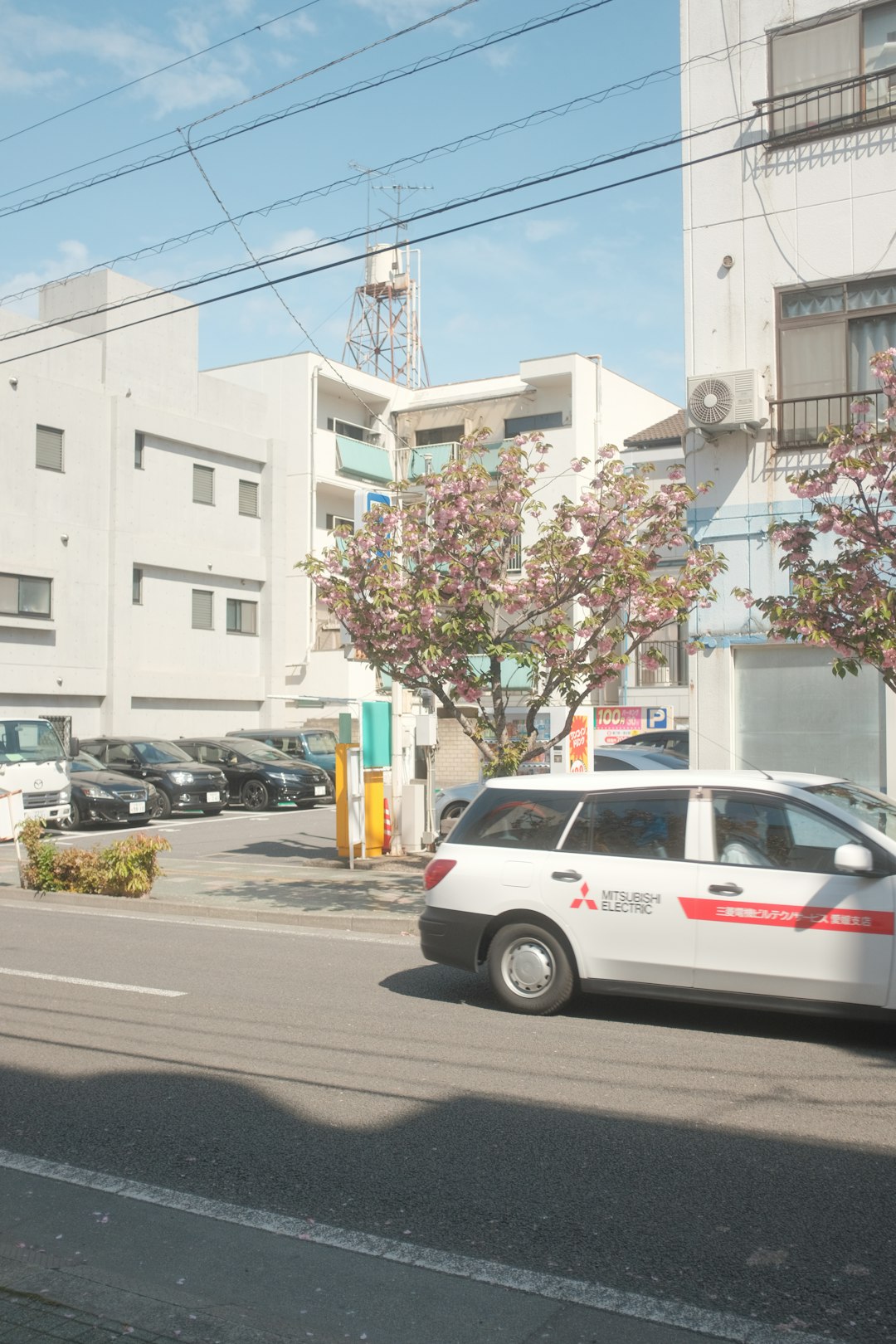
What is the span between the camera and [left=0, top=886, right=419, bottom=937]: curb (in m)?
12.2

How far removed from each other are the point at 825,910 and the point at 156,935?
6.95m

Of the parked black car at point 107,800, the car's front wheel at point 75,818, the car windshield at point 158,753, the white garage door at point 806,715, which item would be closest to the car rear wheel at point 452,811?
the white garage door at point 806,715

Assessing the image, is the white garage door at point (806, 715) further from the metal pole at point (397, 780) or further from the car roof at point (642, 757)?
the metal pole at point (397, 780)

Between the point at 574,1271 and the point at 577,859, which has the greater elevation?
the point at 577,859

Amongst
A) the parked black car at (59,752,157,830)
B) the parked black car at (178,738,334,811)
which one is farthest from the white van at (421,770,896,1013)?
the parked black car at (178,738,334,811)

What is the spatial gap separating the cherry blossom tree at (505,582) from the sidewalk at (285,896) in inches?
78.2

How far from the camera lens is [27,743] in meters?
22.5

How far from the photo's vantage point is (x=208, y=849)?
20109 mm

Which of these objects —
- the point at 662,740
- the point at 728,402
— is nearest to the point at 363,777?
the point at 728,402

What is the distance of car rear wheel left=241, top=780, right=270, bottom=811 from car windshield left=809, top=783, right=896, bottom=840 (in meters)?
20.7

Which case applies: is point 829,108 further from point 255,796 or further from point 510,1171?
point 255,796

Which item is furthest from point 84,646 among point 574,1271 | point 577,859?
point 574,1271

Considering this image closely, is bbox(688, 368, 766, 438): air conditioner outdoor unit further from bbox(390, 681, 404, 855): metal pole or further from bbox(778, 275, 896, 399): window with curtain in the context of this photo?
bbox(390, 681, 404, 855): metal pole

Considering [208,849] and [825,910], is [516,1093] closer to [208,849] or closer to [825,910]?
[825,910]
